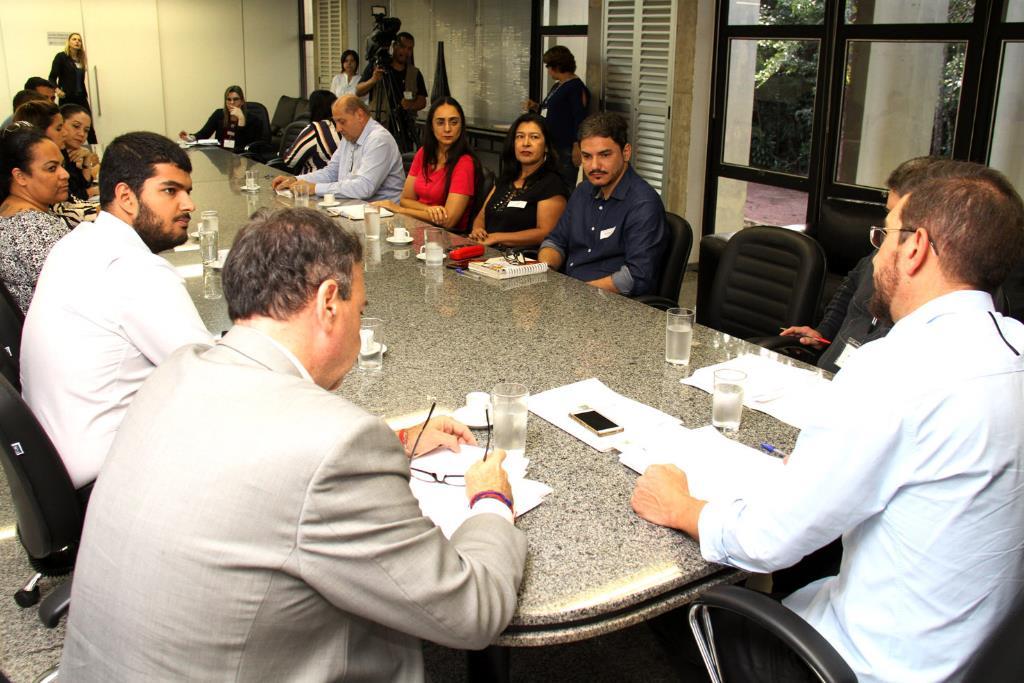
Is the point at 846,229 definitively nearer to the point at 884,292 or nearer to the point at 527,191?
Result: the point at 527,191

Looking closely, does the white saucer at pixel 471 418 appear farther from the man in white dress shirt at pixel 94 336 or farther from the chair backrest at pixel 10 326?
the chair backrest at pixel 10 326

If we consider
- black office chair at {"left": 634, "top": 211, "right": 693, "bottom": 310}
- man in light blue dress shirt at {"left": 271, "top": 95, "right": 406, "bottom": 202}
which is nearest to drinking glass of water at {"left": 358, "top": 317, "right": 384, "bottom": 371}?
black office chair at {"left": 634, "top": 211, "right": 693, "bottom": 310}

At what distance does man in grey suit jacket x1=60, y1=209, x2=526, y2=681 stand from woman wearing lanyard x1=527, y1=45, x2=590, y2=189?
223 inches

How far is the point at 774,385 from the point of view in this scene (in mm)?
2096

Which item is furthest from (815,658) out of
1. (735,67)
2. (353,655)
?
(735,67)

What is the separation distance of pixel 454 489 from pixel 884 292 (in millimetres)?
827

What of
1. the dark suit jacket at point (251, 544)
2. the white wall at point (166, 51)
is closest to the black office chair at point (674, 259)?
the dark suit jacket at point (251, 544)

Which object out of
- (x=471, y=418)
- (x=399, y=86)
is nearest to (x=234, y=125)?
(x=399, y=86)

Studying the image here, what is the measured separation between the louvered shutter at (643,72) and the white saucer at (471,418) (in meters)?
4.70

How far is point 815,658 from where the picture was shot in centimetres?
125

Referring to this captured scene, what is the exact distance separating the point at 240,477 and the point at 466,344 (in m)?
1.44

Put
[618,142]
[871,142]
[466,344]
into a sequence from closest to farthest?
[466,344], [618,142], [871,142]

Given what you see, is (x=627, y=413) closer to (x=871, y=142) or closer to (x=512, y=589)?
(x=512, y=589)

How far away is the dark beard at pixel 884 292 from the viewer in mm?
1458
